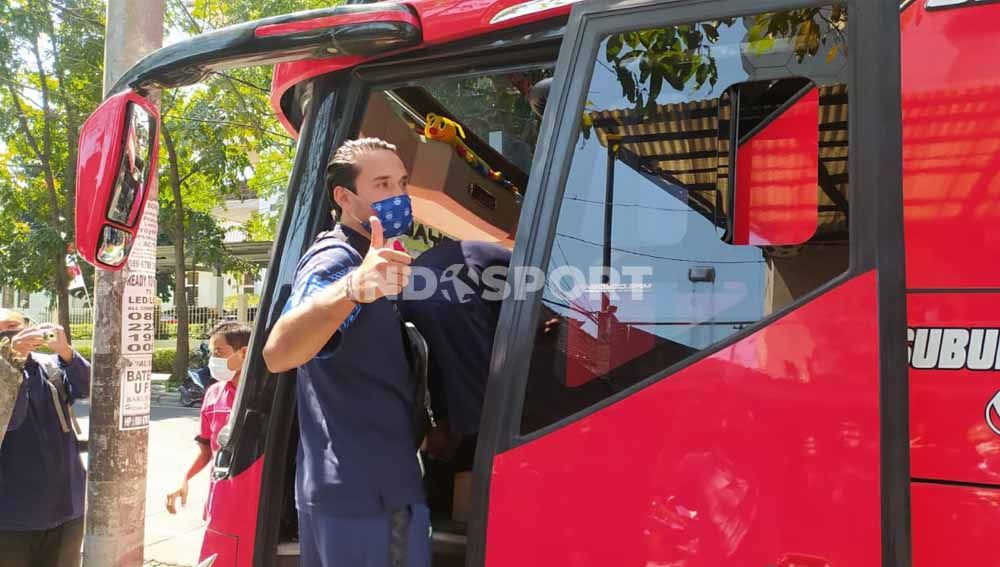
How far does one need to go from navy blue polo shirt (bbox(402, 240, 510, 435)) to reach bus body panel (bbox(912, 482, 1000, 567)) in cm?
113

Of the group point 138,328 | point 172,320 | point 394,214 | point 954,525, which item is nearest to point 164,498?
point 138,328

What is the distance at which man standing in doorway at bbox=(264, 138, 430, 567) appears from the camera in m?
1.76

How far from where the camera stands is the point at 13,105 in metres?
15.2

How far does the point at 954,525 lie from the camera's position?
144 cm

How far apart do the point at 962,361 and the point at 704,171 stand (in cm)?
67

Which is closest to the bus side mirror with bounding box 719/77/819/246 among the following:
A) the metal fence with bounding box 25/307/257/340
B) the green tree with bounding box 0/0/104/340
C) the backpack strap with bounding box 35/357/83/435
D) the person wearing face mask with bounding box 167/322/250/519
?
the person wearing face mask with bounding box 167/322/250/519

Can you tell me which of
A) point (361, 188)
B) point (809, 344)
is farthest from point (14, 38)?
point (809, 344)

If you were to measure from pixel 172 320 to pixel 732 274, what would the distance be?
25.6m

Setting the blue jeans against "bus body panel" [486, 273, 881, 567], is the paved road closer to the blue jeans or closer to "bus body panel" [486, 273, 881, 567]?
the blue jeans

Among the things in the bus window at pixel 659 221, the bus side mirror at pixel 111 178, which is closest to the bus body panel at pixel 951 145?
the bus window at pixel 659 221

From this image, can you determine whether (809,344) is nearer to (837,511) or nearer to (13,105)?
(837,511)

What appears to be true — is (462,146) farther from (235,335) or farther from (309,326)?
(235,335)

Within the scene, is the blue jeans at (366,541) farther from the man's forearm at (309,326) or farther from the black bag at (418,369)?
the man's forearm at (309,326)

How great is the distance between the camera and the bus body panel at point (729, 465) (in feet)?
4.73
